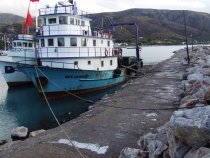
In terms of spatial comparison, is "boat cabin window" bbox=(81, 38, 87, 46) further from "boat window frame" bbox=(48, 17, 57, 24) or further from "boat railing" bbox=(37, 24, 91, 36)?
"boat window frame" bbox=(48, 17, 57, 24)

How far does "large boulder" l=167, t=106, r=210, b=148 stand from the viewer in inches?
242

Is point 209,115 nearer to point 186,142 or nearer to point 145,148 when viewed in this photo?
point 186,142

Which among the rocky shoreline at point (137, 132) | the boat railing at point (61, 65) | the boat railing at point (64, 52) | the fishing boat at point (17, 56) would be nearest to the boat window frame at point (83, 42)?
the boat railing at point (64, 52)

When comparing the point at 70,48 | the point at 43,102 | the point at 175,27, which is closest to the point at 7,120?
the point at 43,102

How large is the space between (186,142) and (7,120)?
15.1 meters

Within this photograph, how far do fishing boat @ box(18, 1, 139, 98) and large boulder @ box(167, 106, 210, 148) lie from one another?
16246 millimetres

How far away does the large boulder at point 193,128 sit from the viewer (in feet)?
20.2

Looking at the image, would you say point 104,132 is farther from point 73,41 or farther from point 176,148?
point 73,41

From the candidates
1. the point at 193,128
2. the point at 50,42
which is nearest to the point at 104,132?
the point at 193,128

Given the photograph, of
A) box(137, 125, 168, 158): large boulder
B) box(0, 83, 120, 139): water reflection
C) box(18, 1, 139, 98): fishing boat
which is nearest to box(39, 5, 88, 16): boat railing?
box(18, 1, 139, 98): fishing boat

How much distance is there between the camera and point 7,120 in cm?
1947

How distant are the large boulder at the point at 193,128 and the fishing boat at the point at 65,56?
1625cm

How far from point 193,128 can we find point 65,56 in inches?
738

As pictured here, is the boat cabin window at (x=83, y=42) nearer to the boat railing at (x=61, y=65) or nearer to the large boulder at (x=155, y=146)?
the boat railing at (x=61, y=65)
